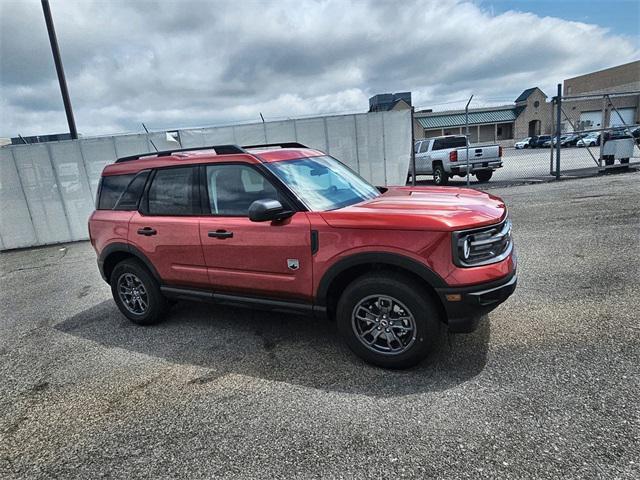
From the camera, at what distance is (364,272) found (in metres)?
3.20

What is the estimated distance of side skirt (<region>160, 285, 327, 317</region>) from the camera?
133 inches

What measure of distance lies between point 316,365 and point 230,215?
5.02ft

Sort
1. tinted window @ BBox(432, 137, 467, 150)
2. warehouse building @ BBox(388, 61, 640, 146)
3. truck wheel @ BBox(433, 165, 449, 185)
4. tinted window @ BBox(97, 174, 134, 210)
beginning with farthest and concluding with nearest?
warehouse building @ BBox(388, 61, 640, 146), tinted window @ BBox(432, 137, 467, 150), truck wheel @ BBox(433, 165, 449, 185), tinted window @ BBox(97, 174, 134, 210)

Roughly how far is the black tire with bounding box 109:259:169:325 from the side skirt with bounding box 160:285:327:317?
0.16 m

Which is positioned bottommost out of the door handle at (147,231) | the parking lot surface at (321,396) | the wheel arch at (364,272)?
the parking lot surface at (321,396)

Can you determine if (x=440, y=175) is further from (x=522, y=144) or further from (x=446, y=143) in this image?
A: (x=522, y=144)

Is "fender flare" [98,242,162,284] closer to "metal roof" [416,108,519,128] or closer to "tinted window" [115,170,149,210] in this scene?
"tinted window" [115,170,149,210]

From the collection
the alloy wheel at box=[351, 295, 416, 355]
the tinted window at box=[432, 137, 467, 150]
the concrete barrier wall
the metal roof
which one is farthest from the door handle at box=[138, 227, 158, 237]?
the metal roof

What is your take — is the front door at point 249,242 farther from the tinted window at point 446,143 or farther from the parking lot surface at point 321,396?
the tinted window at point 446,143

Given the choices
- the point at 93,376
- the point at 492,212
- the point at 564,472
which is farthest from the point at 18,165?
the point at 564,472

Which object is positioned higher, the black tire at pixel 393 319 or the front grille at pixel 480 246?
the front grille at pixel 480 246

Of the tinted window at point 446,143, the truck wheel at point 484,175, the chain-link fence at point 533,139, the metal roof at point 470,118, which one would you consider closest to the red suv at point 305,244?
the chain-link fence at point 533,139

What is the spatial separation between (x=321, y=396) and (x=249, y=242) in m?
1.41

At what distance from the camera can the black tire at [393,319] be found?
9.64 feet
